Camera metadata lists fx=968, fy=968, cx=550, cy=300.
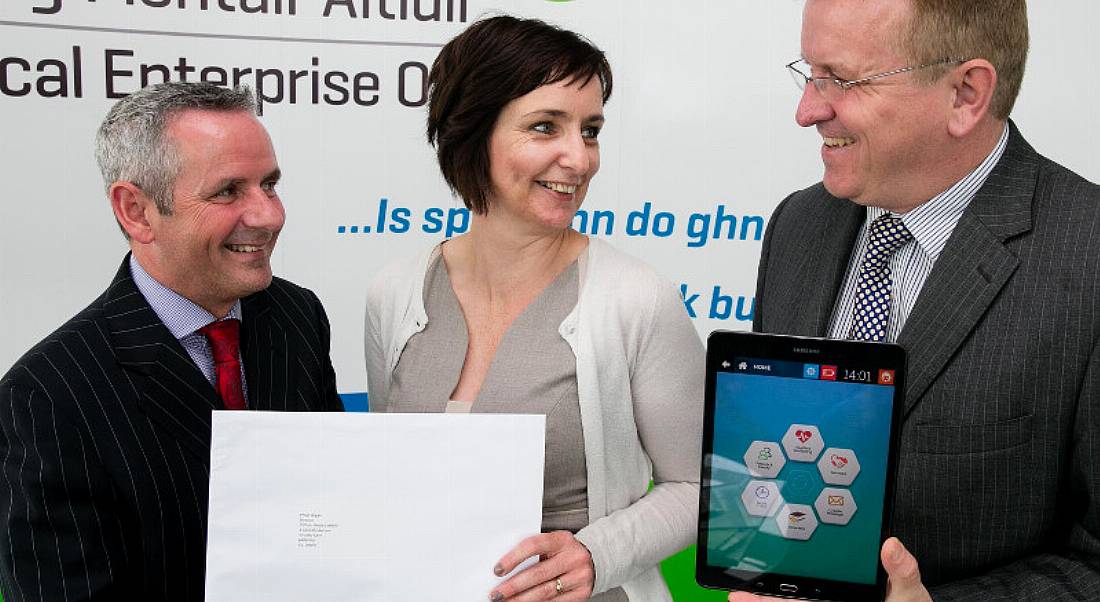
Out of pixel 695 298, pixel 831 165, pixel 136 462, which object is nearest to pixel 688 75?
pixel 695 298

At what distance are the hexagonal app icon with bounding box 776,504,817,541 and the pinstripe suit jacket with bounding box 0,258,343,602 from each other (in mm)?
883

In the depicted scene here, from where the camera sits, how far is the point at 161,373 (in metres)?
1.53

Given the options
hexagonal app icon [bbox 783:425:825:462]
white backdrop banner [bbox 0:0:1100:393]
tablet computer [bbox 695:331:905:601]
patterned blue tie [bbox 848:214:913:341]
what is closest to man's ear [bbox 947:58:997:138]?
patterned blue tie [bbox 848:214:913:341]

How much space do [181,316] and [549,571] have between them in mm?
751

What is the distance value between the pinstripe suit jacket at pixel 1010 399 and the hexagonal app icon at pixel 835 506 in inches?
6.9

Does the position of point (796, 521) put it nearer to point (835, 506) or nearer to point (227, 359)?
point (835, 506)

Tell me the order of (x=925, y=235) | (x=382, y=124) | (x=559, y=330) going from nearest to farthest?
(x=925, y=235) < (x=559, y=330) < (x=382, y=124)

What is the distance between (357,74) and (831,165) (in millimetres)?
1763

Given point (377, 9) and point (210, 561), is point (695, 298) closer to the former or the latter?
point (377, 9)

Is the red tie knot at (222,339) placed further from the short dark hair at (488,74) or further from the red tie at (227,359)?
the short dark hair at (488,74)

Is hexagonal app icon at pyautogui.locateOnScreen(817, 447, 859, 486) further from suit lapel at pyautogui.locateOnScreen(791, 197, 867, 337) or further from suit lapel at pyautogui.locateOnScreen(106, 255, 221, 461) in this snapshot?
suit lapel at pyautogui.locateOnScreen(106, 255, 221, 461)

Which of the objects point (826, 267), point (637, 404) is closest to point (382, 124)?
point (637, 404)

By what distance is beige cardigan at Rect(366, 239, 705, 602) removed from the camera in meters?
1.76

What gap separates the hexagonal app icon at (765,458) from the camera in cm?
135
